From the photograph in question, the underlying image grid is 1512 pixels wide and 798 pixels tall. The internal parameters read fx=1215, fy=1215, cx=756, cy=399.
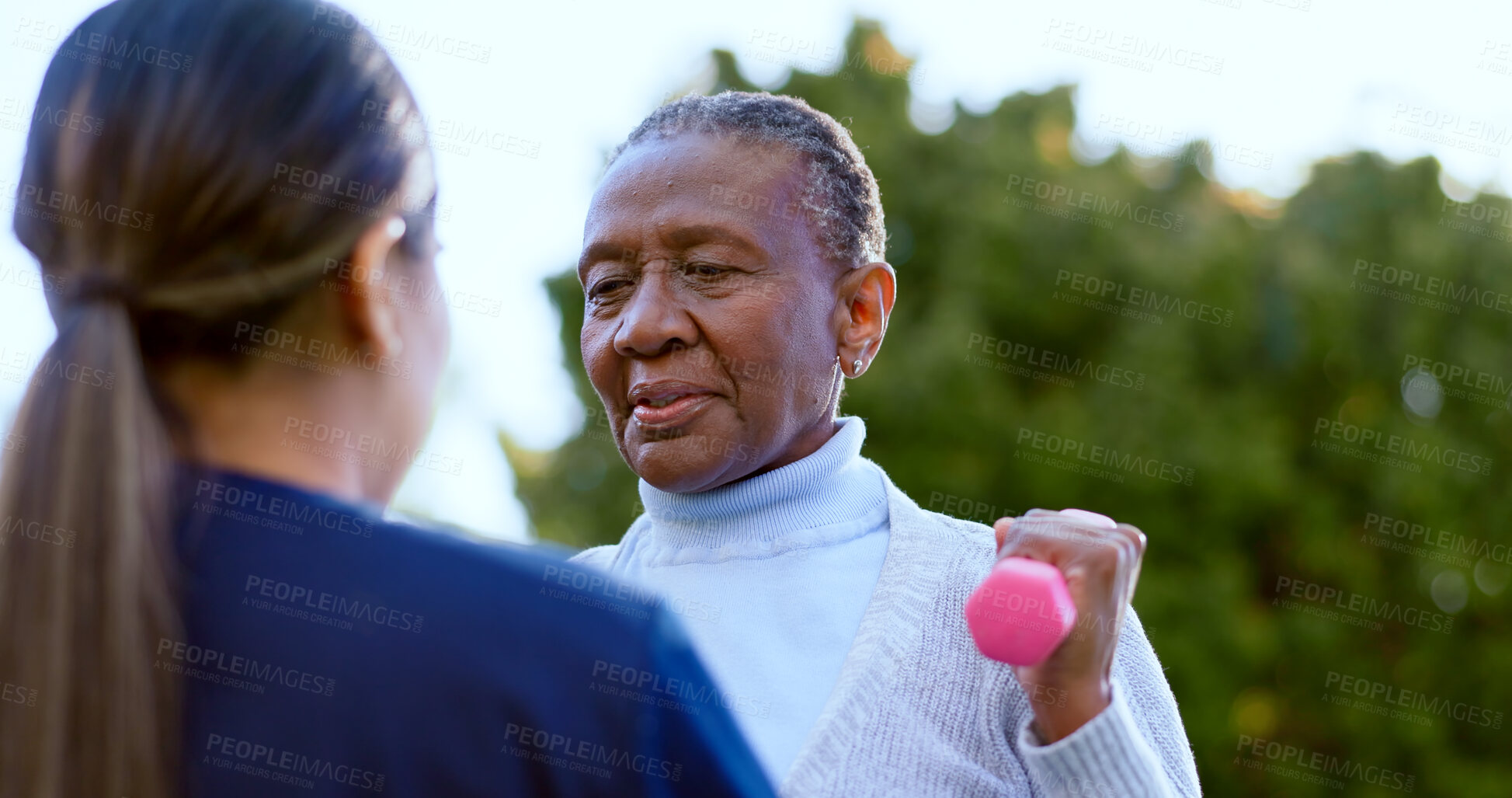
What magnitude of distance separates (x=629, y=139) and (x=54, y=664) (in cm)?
187

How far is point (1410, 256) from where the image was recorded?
39.3ft

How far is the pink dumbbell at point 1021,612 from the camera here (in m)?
1.96

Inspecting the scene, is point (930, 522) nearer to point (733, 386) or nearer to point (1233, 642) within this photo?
point (733, 386)

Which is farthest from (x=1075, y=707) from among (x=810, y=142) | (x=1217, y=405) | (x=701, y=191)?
(x=1217, y=405)

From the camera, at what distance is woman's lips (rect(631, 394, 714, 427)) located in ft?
8.29

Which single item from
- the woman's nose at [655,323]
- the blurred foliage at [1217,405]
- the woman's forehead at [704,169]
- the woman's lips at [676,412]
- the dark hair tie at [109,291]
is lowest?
the blurred foliage at [1217,405]

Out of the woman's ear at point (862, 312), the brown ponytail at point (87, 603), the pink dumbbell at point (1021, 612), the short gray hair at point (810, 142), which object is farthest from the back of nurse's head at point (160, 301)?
the woman's ear at point (862, 312)

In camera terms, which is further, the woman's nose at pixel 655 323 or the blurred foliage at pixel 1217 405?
the blurred foliage at pixel 1217 405

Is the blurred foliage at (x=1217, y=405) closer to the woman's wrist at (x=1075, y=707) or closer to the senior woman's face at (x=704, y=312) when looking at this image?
the senior woman's face at (x=704, y=312)

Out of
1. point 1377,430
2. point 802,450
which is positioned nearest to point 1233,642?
point 1377,430

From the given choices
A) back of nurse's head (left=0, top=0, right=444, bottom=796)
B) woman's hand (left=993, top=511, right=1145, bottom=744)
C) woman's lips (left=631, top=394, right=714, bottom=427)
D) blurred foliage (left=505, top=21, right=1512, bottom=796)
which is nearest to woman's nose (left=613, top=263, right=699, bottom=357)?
woman's lips (left=631, top=394, right=714, bottom=427)

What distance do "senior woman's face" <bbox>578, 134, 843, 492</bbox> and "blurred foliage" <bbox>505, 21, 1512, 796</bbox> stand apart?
7.36 meters

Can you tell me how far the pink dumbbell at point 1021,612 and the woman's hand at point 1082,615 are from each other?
0.03m

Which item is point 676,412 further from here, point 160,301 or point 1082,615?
point 160,301
